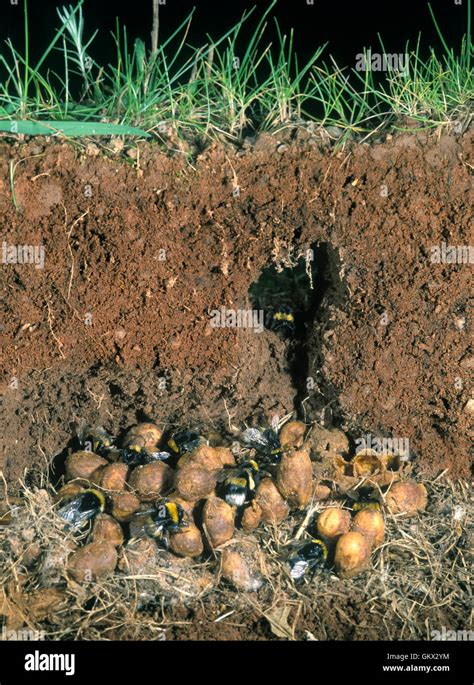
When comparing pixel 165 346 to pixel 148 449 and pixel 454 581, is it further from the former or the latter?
pixel 454 581

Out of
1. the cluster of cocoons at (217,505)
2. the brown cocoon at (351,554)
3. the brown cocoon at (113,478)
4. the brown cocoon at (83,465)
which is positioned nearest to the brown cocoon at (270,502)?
A: the cluster of cocoons at (217,505)

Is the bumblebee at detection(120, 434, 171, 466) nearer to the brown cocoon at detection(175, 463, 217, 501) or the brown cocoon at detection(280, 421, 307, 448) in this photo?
the brown cocoon at detection(175, 463, 217, 501)

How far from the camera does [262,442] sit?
11.9 feet

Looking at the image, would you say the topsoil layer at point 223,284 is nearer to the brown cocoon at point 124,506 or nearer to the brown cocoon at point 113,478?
the brown cocoon at point 113,478

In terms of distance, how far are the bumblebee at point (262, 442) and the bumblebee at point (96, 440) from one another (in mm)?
666

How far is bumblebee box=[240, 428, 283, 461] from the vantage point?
3581 millimetres

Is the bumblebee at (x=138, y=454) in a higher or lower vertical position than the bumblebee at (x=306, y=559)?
higher

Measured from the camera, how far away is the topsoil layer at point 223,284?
3.37 meters

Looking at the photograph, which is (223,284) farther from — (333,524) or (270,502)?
(333,524)

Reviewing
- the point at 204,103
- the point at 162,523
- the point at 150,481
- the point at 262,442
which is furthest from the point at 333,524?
the point at 204,103

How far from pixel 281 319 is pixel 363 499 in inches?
39.4

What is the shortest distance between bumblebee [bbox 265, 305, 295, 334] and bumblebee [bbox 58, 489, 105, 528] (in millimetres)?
1228

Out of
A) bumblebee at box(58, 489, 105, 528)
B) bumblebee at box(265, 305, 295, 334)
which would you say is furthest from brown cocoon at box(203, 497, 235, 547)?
bumblebee at box(265, 305, 295, 334)

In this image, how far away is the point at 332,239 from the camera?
3.46 m
